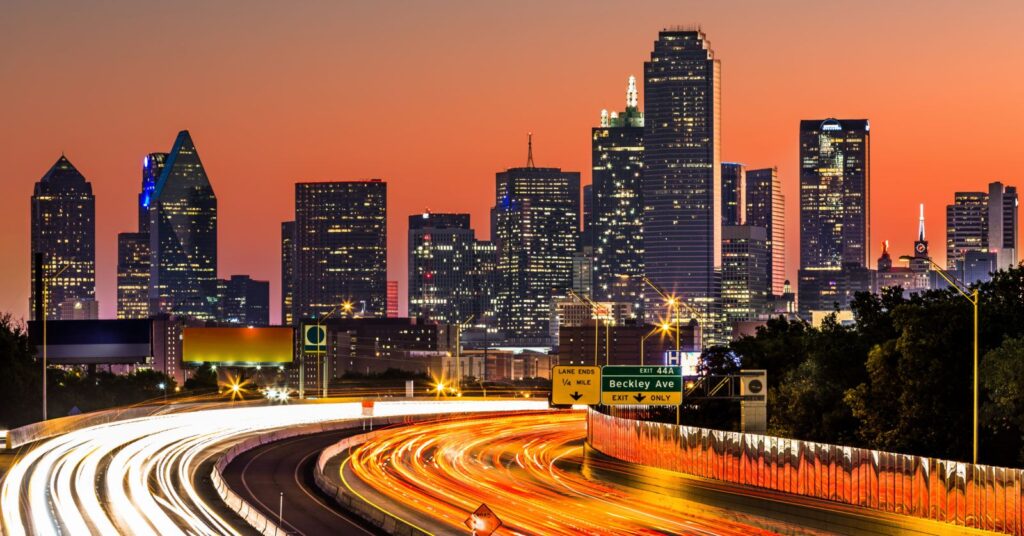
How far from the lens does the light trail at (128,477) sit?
164ft

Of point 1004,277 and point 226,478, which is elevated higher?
point 1004,277

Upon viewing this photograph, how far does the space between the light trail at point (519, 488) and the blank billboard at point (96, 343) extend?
57.2 m

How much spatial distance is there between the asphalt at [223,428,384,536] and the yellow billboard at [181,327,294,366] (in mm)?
51047

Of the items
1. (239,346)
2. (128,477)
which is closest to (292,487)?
(128,477)

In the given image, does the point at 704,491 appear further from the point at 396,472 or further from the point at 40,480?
the point at 40,480

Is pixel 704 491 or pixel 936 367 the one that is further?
pixel 936 367

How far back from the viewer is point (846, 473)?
53.2 meters

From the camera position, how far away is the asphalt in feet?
173

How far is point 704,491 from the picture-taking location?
195ft

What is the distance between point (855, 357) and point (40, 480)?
42.0 meters

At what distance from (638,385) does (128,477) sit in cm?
2553

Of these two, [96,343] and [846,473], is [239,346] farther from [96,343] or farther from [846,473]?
[846,473]

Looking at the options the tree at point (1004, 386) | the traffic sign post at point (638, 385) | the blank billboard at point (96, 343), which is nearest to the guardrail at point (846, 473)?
the traffic sign post at point (638, 385)

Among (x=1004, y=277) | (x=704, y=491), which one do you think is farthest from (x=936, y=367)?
(x=1004, y=277)
